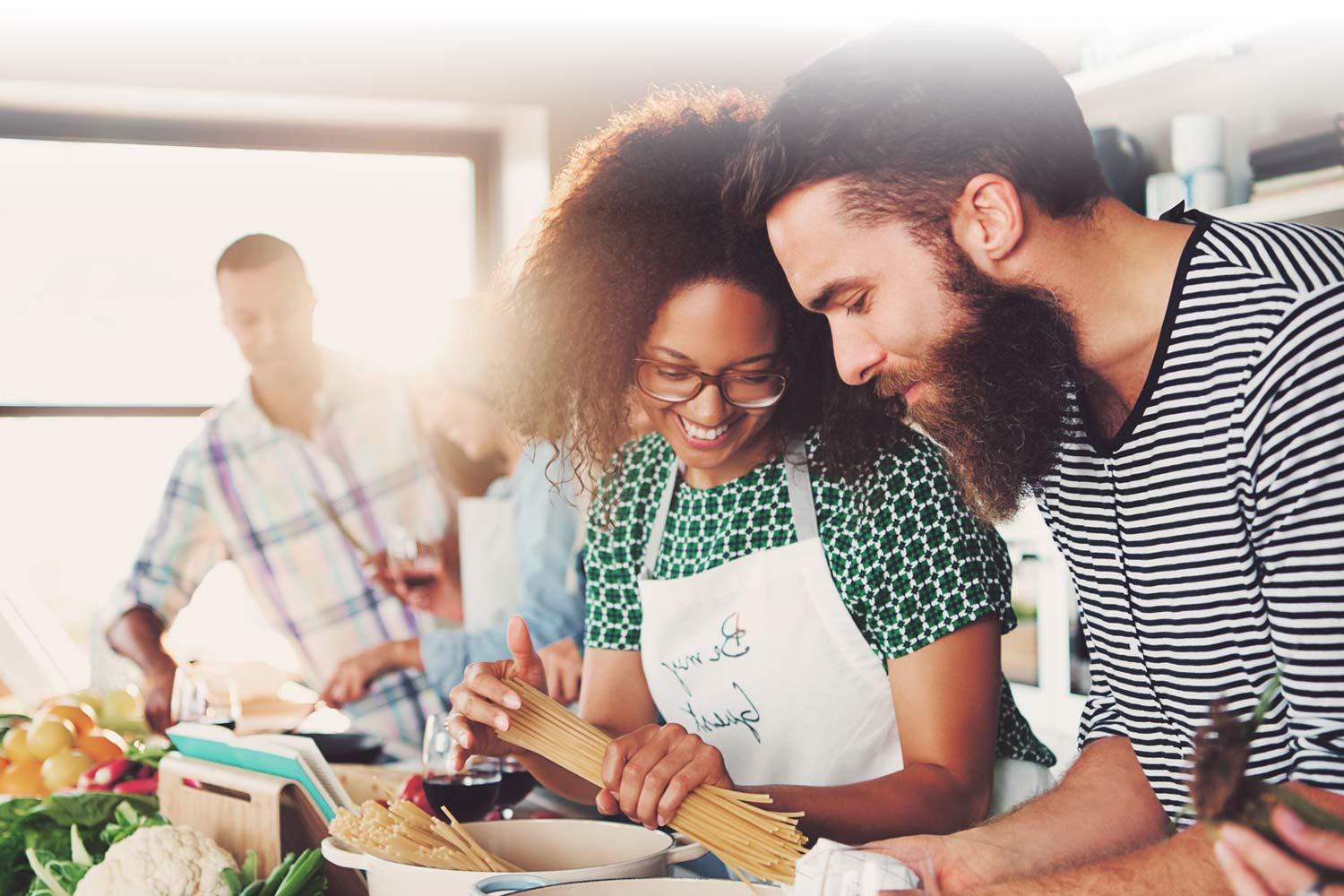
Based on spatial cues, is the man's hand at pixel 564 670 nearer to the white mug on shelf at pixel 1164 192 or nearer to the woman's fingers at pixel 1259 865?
the white mug on shelf at pixel 1164 192

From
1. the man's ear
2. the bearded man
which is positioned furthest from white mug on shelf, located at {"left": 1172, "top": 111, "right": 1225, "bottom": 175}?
the man's ear

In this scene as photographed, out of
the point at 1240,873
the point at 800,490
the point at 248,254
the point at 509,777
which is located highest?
the point at 248,254

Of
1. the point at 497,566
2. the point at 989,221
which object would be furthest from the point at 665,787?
the point at 497,566

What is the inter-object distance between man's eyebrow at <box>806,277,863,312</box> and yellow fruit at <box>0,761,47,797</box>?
179 cm

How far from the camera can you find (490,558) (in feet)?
11.5

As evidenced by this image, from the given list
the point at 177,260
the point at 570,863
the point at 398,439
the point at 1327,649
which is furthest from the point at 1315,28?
the point at 177,260

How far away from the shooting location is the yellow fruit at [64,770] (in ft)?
7.20

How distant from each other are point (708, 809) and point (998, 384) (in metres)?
0.50

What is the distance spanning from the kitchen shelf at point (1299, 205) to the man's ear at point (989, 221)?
1.48 metres

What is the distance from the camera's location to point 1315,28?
2713 mm

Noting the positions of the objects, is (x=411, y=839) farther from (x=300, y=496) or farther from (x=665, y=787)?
(x=300, y=496)

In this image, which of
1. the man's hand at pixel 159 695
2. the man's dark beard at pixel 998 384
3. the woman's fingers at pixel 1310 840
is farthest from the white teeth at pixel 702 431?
the man's hand at pixel 159 695

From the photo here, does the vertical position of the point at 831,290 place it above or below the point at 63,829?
above

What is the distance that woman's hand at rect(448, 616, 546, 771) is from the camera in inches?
51.7
